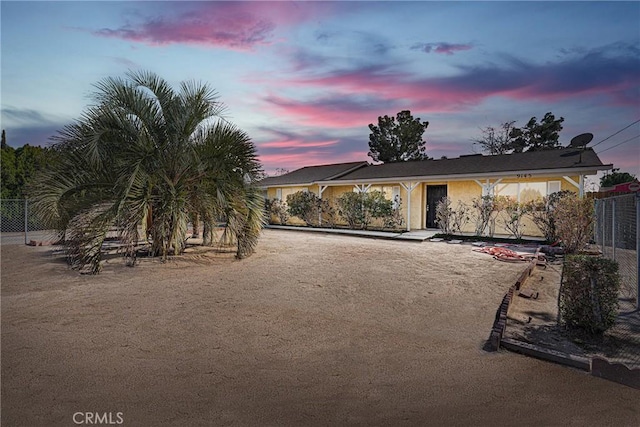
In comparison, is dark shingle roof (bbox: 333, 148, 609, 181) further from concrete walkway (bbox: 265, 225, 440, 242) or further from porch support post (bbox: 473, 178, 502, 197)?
concrete walkway (bbox: 265, 225, 440, 242)

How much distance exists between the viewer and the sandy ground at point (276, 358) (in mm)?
2557

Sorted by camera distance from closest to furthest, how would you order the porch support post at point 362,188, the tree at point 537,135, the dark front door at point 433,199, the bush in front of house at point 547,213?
the bush in front of house at point 547,213, the dark front door at point 433,199, the porch support post at point 362,188, the tree at point 537,135

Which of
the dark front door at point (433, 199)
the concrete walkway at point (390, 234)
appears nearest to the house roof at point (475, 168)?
the dark front door at point (433, 199)

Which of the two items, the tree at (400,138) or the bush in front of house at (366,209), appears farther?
the tree at (400,138)

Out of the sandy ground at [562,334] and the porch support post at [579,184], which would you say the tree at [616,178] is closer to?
the porch support post at [579,184]

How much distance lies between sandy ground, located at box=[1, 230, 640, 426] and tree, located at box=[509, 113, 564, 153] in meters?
29.4

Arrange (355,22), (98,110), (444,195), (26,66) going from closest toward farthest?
(98,110) < (26,66) < (355,22) < (444,195)

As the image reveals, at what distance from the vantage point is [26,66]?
9.02 m

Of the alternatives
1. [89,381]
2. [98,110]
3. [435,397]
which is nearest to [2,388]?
[89,381]

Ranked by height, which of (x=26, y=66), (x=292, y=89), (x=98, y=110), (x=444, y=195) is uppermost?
(x=292, y=89)

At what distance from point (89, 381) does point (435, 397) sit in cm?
289

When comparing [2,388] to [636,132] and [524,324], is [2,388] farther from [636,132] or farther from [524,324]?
[636,132]

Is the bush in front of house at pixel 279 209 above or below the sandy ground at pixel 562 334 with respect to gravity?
above

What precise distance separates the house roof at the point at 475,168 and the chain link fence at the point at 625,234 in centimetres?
268
